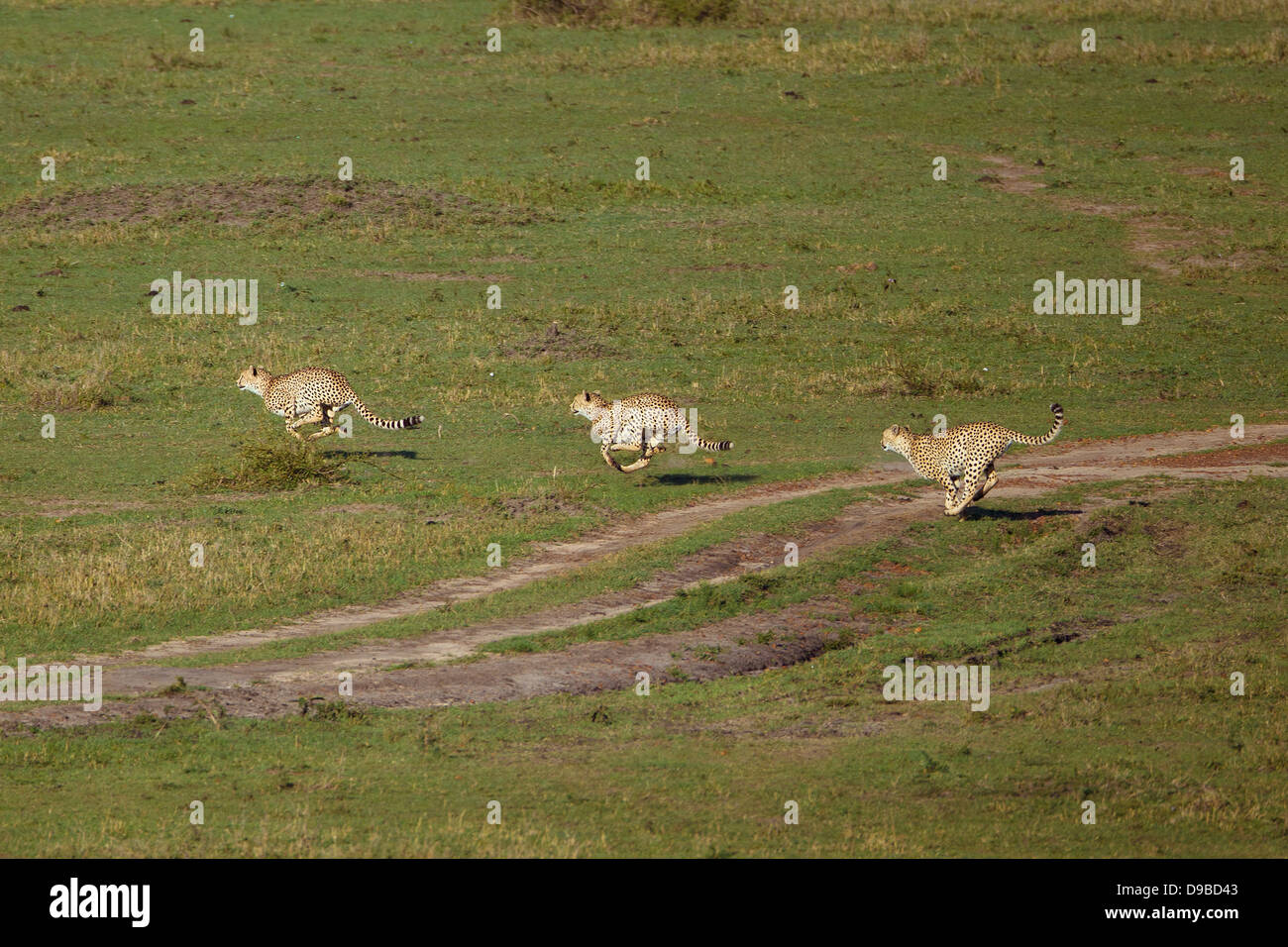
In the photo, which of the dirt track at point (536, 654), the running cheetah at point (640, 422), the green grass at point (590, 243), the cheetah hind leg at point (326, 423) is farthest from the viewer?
the green grass at point (590, 243)

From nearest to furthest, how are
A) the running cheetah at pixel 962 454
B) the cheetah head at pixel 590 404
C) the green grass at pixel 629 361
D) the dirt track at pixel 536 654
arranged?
the green grass at pixel 629 361 < the dirt track at pixel 536 654 < the running cheetah at pixel 962 454 < the cheetah head at pixel 590 404

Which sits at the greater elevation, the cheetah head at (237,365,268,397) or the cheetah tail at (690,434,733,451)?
the cheetah head at (237,365,268,397)

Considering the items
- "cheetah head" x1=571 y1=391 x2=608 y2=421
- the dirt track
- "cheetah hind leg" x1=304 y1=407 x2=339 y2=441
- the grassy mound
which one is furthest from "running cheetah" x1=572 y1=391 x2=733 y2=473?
"cheetah hind leg" x1=304 y1=407 x2=339 y2=441

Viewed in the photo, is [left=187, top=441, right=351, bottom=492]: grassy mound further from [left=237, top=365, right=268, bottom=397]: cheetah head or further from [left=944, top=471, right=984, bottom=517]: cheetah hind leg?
[left=944, top=471, right=984, bottom=517]: cheetah hind leg

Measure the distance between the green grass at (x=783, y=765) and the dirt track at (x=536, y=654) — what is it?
0.47 metres

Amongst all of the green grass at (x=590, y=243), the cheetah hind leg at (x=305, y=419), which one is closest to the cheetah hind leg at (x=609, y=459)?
the green grass at (x=590, y=243)

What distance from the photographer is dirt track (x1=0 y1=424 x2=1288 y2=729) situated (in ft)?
49.5

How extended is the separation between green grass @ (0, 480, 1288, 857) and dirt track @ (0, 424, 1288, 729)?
0.47 meters

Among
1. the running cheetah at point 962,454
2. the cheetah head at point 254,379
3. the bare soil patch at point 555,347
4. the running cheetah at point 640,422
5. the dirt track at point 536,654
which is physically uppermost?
the bare soil patch at point 555,347

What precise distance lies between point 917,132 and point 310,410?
2372 centimetres

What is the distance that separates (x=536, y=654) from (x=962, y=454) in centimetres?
679

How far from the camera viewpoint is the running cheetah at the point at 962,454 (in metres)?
20.2

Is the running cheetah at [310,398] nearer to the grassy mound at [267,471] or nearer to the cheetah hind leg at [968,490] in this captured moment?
the grassy mound at [267,471]
